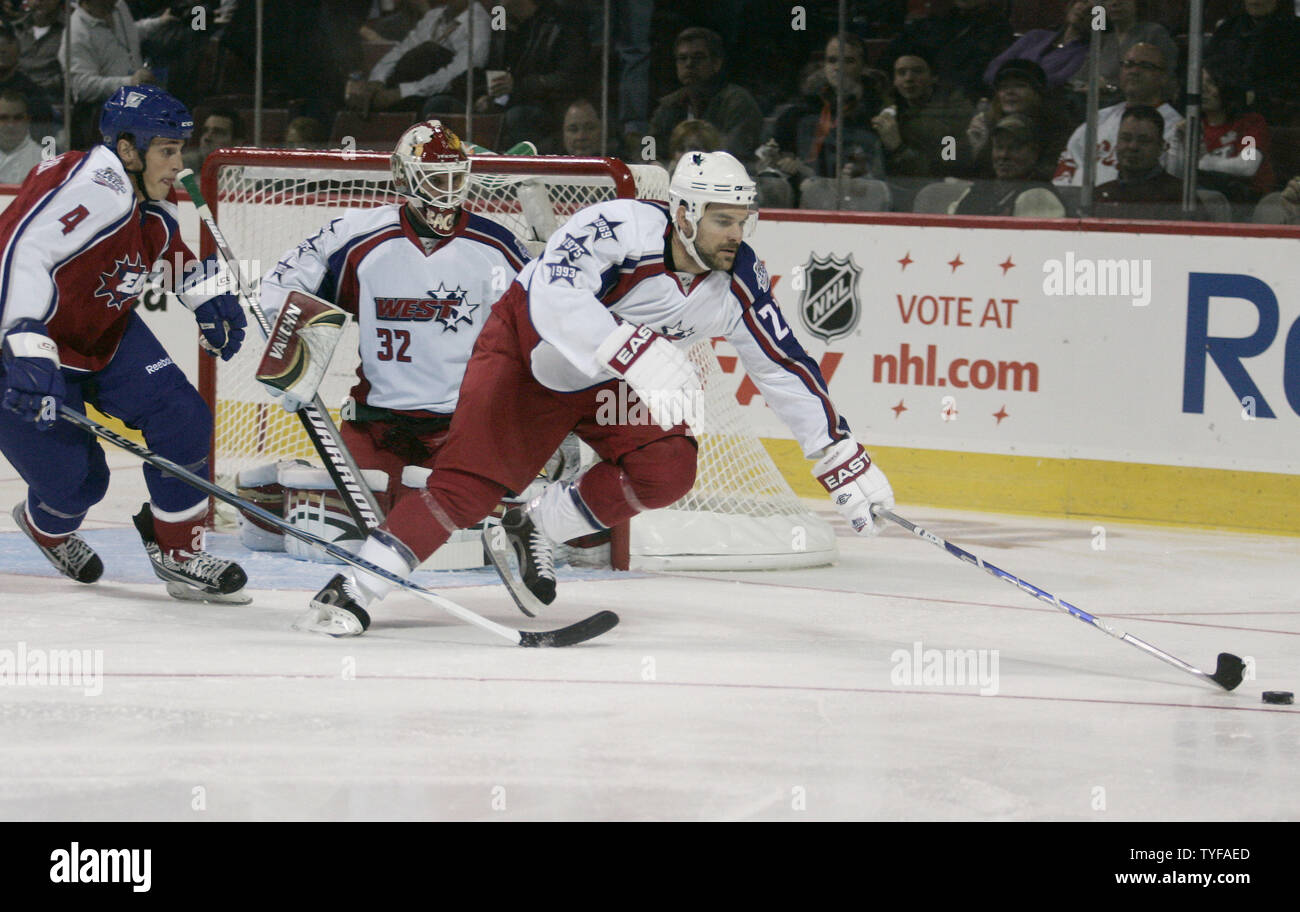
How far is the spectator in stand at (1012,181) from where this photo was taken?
6328 mm

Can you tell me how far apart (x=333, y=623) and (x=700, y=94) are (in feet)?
11.8

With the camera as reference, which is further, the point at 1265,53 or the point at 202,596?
the point at 1265,53

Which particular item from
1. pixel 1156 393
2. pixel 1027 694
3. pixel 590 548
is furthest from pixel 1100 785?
pixel 1156 393

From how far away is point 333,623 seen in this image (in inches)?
162

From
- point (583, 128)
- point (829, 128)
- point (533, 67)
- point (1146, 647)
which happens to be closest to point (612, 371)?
point (1146, 647)

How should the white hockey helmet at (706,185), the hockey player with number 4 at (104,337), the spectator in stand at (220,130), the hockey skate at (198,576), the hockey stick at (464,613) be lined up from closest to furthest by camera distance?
the white hockey helmet at (706,185), the hockey stick at (464,613), the hockey player with number 4 at (104,337), the hockey skate at (198,576), the spectator in stand at (220,130)

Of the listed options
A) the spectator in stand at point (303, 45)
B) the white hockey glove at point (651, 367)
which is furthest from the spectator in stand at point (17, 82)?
the white hockey glove at point (651, 367)

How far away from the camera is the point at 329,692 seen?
3.59m

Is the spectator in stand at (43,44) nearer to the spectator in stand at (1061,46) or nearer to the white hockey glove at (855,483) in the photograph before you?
the spectator in stand at (1061,46)

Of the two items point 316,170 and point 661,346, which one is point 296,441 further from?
point 661,346

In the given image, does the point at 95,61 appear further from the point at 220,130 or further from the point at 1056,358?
the point at 1056,358

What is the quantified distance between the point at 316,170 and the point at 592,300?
2024 mm

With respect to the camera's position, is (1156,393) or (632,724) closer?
(632,724)

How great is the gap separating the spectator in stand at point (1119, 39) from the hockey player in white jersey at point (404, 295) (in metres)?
2.29
